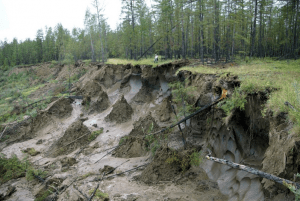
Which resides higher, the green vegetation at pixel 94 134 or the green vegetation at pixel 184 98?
the green vegetation at pixel 184 98

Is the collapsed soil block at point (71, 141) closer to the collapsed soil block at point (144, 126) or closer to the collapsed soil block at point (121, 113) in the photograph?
the collapsed soil block at point (121, 113)

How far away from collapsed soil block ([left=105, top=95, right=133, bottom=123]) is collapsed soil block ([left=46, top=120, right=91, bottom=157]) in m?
2.80

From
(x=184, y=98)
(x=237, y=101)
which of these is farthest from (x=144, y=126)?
(x=237, y=101)

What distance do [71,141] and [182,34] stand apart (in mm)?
17399

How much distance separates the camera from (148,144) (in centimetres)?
1380

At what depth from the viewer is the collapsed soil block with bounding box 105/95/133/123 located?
770 inches

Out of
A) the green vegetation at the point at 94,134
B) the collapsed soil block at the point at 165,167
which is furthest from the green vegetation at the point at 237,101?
the green vegetation at the point at 94,134

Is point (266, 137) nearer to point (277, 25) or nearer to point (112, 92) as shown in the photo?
point (112, 92)

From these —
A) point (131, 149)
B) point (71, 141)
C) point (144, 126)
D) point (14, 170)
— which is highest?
point (144, 126)

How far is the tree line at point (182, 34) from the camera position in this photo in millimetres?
23797

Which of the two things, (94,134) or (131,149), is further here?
(94,134)

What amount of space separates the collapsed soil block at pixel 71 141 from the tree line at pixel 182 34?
382 inches

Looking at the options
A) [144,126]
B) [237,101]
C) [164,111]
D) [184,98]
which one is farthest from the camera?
[164,111]

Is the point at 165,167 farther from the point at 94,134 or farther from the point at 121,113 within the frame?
the point at 121,113
